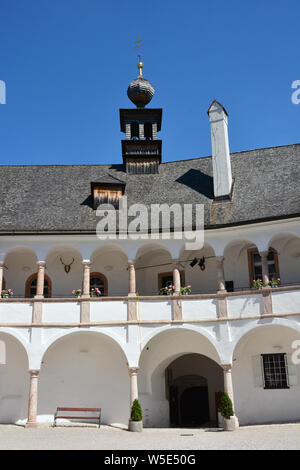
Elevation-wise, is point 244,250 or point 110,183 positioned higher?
point 110,183

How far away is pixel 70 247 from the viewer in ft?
74.7

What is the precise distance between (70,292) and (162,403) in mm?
5749

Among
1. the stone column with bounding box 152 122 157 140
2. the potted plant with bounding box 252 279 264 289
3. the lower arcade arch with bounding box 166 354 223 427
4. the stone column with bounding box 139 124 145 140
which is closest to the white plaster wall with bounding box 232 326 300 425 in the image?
the potted plant with bounding box 252 279 264 289

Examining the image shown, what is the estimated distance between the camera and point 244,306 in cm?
Result: 2070

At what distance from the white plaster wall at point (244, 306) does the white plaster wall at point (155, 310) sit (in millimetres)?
2210

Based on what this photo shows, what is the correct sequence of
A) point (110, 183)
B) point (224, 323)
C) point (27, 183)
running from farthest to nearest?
1. point (27, 183)
2. point (110, 183)
3. point (224, 323)

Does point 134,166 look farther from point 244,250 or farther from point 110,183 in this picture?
point 244,250

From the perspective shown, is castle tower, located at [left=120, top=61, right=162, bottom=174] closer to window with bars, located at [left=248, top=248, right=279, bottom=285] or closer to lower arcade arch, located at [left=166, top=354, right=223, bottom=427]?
window with bars, located at [left=248, top=248, right=279, bottom=285]

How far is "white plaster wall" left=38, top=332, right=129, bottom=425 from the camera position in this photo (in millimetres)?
21922

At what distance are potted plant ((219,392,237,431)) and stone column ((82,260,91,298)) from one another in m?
6.27

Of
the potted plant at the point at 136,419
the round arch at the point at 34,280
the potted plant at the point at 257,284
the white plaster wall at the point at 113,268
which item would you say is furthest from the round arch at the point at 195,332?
the round arch at the point at 34,280

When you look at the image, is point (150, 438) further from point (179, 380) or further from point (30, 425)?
point (179, 380)
